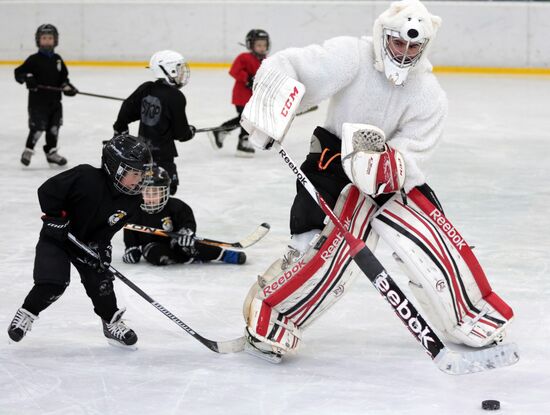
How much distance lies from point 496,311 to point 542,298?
0.82 metres

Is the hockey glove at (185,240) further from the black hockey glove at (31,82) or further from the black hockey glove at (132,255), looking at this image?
the black hockey glove at (31,82)

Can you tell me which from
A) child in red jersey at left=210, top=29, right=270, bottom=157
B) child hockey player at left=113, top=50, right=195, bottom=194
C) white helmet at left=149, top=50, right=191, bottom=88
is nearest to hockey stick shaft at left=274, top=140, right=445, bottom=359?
child hockey player at left=113, top=50, right=195, bottom=194

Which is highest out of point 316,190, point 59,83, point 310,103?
point 310,103

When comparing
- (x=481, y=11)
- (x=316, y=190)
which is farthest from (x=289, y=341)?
(x=481, y=11)

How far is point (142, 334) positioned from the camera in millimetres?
3805

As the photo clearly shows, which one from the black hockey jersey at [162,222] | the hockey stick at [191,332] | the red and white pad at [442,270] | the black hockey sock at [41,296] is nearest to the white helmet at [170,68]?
the black hockey jersey at [162,222]

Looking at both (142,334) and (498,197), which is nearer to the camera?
(142,334)

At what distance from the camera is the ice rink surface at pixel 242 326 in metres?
3.18

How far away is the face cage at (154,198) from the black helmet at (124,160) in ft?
3.97

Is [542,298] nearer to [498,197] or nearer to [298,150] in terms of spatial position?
[498,197]

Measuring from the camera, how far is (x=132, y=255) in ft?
15.7

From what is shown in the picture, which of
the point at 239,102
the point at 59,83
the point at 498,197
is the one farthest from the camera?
the point at 239,102

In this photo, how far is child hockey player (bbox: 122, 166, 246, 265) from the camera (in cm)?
473

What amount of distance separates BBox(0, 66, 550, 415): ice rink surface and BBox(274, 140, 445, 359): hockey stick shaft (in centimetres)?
15
